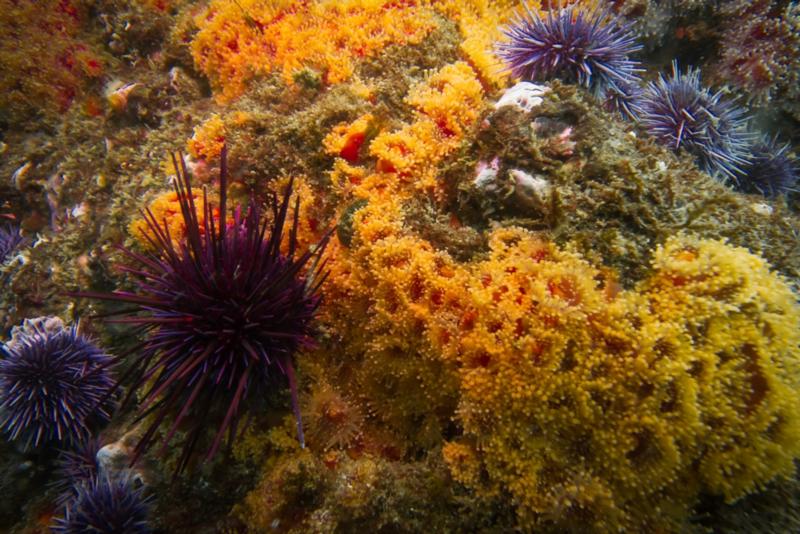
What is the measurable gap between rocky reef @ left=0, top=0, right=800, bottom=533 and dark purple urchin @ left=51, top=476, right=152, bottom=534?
1.1 inches

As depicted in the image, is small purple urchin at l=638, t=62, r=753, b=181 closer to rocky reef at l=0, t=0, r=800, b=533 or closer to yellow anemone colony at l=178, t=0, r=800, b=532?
rocky reef at l=0, t=0, r=800, b=533

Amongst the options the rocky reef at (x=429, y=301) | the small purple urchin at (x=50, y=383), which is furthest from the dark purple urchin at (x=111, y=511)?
the small purple urchin at (x=50, y=383)

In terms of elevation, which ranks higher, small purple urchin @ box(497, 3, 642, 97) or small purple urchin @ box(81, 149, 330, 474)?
small purple urchin @ box(497, 3, 642, 97)

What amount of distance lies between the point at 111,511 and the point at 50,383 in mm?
1619

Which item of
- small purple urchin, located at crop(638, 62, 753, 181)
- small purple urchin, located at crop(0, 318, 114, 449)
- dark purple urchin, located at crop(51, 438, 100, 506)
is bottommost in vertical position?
dark purple urchin, located at crop(51, 438, 100, 506)

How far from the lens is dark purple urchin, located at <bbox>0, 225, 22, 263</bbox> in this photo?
680cm

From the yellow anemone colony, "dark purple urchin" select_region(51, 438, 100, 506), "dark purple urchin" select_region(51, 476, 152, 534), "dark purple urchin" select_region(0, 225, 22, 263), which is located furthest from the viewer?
"dark purple urchin" select_region(0, 225, 22, 263)

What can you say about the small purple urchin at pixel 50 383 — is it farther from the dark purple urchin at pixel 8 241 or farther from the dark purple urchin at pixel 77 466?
the dark purple urchin at pixel 8 241

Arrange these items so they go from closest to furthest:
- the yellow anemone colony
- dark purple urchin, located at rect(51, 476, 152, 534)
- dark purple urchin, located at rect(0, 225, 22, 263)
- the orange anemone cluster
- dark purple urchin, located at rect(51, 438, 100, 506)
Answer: the yellow anemone colony
dark purple urchin, located at rect(51, 476, 152, 534)
the orange anemone cluster
dark purple urchin, located at rect(51, 438, 100, 506)
dark purple urchin, located at rect(0, 225, 22, 263)

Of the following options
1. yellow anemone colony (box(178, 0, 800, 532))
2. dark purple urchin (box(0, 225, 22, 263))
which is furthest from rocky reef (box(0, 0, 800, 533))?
dark purple urchin (box(0, 225, 22, 263))

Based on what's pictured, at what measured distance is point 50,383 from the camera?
4449mm

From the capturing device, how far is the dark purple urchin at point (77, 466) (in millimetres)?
4551

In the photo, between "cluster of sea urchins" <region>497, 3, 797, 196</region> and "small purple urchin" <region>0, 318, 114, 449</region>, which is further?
"small purple urchin" <region>0, 318, 114, 449</region>

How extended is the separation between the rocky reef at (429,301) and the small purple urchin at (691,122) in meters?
0.10
